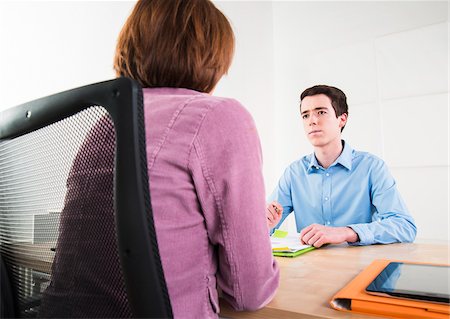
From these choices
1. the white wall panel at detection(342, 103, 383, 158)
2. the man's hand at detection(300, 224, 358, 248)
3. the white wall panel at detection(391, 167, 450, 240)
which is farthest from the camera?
the white wall panel at detection(342, 103, 383, 158)

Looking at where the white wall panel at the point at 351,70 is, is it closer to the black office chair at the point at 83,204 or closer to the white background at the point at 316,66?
the white background at the point at 316,66

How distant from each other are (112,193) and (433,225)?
3407mm

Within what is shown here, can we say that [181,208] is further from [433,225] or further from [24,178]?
[433,225]

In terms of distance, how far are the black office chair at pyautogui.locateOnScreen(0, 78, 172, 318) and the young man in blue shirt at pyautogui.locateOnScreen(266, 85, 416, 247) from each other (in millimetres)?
1206

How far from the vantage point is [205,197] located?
2.13ft

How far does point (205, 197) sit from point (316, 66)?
11.8ft

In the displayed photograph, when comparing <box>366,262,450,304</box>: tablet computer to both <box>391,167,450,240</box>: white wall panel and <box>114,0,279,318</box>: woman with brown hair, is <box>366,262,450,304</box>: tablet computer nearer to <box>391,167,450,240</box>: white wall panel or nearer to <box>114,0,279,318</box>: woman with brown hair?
<box>114,0,279,318</box>: woman with brown hair

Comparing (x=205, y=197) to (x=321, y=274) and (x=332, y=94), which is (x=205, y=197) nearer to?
(x=321, y=274)

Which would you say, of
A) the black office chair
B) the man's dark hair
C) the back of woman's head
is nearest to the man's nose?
the man's dark hair

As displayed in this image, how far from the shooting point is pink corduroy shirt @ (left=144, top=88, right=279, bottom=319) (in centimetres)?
63

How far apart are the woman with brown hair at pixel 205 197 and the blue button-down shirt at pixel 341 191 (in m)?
1.29

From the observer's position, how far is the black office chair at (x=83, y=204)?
49 cm

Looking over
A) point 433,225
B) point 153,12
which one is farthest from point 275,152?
point 153,12

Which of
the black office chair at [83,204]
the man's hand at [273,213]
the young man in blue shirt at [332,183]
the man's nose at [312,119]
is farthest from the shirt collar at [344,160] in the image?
the black office chair at [83,204]
